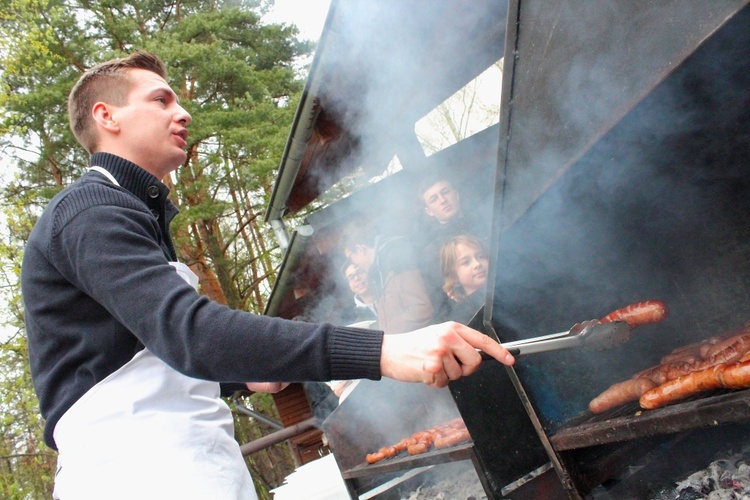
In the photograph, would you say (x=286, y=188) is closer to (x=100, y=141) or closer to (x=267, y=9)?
(x=100, y=141)

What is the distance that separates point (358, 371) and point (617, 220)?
143 centimetres

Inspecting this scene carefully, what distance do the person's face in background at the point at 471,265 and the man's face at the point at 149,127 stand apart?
2.12 meters

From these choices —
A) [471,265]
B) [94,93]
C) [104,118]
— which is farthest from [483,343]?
[471,265]

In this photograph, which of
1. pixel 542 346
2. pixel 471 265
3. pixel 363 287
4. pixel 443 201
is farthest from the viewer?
pixel 363 287

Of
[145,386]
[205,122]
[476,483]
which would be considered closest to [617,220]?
[145,386]

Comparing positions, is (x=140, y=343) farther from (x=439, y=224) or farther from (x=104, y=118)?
(x=439, y=224)

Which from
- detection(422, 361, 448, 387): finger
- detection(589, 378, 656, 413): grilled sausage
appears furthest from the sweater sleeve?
detection(589, 378, 656, 413): grilled sausage

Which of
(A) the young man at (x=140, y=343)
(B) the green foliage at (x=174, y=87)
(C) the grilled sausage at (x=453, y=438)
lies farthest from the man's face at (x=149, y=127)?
(B) the green foliage at (x=174, y=87)

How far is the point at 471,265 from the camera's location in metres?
3.64

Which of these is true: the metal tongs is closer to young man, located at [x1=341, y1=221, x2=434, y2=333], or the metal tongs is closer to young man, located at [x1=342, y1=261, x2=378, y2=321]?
young man, located at [x1=341, y1=221, x2=434, y2=333]

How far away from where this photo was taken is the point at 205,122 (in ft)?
37.6

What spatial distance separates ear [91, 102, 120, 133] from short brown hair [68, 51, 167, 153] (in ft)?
0.11

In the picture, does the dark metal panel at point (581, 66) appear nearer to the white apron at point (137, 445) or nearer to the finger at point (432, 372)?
the finger at point (432, 372)

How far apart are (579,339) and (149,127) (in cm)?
179
